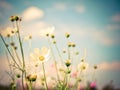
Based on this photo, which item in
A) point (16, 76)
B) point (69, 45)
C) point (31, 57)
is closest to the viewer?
point (31, 57)

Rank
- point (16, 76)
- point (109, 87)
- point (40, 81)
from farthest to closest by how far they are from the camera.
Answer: point (109, 87)
point (40, 81)
point (16, 76)

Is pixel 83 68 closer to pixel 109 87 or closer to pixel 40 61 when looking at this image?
pixel 40 61

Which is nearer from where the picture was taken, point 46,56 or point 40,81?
point 46,56

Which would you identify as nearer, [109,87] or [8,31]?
[8,31]

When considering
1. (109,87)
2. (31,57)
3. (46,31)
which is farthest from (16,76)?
(109,87)

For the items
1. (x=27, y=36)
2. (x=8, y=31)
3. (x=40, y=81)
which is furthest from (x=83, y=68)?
(x=8, y=31)

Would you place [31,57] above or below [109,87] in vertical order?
above

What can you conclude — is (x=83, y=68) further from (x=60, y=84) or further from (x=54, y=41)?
(x=60, y=84)

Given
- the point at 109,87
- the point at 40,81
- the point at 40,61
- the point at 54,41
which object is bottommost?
the point at 109,87

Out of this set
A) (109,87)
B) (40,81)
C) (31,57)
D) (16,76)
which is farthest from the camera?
(109,87)
